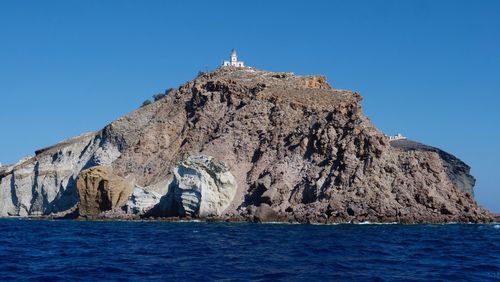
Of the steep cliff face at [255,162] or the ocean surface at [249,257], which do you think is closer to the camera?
the ocean surface at [249,257]

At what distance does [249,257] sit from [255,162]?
44244 millimetres

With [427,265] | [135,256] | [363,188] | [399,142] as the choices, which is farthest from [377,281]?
[399,142]

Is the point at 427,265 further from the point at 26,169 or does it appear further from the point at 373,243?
the point at 26,169

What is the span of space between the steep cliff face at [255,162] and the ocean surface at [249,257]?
20869mm

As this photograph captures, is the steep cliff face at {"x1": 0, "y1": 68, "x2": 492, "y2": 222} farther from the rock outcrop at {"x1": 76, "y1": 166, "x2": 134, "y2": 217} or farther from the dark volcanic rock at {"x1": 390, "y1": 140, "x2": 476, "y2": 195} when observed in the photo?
the dark volcanic rock at {"x1": 390, "y1": 140, "x2": 476, "y2": 195}

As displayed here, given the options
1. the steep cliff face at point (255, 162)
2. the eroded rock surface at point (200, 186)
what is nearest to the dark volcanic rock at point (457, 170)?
the steep cliff face at point (255, 162)

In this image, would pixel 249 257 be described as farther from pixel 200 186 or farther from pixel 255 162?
pixel 255 162

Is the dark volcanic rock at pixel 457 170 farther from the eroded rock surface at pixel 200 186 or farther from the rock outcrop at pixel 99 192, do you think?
the rock outcrop at pixel 99 192

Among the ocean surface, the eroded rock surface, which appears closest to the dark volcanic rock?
the eroded rock surface

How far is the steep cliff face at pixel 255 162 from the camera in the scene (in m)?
63.5

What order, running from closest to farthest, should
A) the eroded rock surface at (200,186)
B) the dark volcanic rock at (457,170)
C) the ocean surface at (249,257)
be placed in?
the ocean surface at (249,257)
the eroded rock surface at (200,186)
the dark volcanic rock at (457,170)

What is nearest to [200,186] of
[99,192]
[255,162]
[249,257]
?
[255,162]

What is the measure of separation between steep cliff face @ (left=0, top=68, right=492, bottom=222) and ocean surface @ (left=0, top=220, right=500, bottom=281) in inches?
822

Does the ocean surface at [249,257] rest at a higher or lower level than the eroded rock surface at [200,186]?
lower
